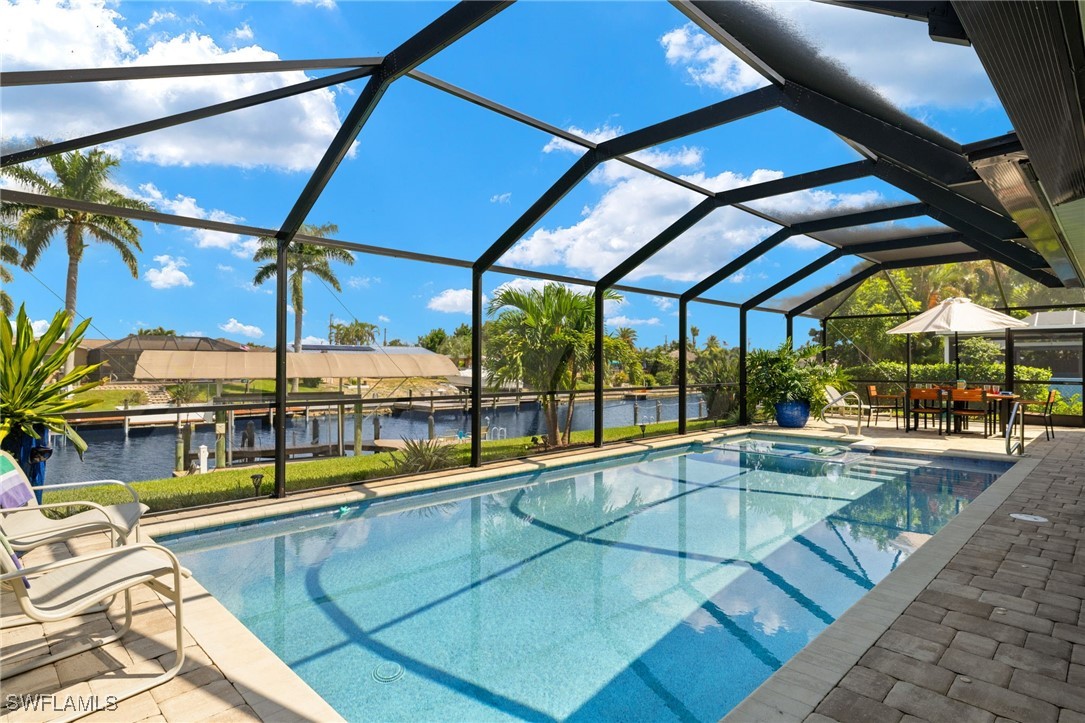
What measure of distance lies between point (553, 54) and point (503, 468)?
17.2ft

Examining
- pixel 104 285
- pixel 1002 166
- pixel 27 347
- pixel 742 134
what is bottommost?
pixel 27 347

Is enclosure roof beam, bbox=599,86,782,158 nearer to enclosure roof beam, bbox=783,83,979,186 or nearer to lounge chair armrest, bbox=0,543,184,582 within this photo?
enclosure roof beam, bbox=783,83,979,186

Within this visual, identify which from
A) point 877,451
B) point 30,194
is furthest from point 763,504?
point 30,194

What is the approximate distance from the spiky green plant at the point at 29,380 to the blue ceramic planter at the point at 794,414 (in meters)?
12.5

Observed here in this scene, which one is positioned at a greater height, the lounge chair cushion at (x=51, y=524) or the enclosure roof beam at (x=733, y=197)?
the enclosure roof beam at (x=733, y=197)

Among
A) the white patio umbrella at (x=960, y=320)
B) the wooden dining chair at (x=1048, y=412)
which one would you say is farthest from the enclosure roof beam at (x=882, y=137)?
the wooden dining chair at (x=1048, y=412)

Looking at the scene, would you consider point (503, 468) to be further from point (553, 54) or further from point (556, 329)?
point (553, 54)

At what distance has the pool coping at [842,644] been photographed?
2.37m

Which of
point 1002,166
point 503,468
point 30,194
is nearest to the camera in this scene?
point 1002,166

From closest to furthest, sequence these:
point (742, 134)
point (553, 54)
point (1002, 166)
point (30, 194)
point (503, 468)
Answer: point (1002, 166)
point (30, 194)
point (553, 54)
point (742, 134)
point (503, 468)

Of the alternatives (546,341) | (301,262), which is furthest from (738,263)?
(301,262)

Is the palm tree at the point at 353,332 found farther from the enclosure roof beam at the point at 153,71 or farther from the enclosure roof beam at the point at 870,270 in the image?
the enclosure roof beam at the point at 870,270

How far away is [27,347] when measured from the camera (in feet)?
13.1

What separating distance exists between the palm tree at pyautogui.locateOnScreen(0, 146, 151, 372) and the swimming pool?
271cm
